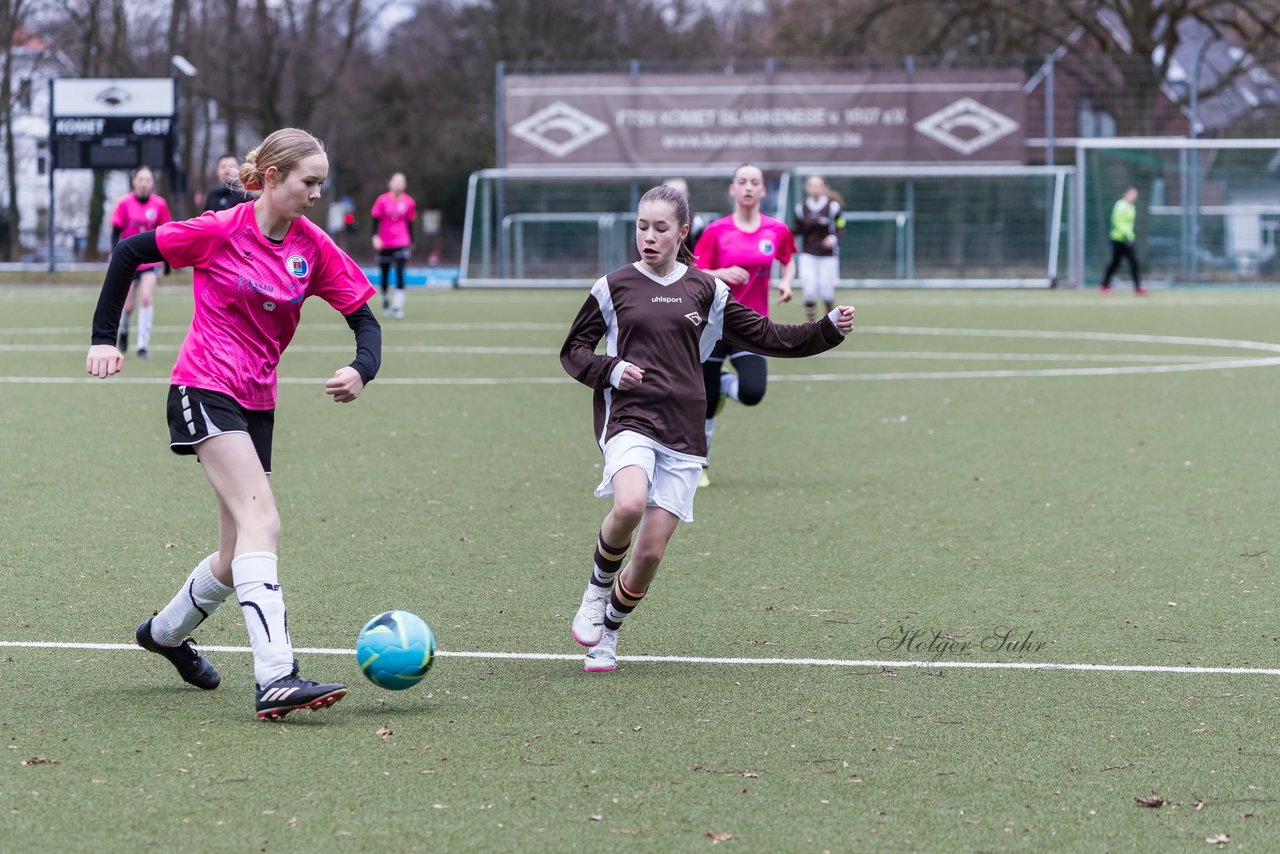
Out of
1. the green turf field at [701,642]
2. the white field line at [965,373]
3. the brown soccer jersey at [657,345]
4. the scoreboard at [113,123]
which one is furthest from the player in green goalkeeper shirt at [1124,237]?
the brown soccer jersey at [657,345]

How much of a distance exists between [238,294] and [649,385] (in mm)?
1416

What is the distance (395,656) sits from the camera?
5352 millimetres

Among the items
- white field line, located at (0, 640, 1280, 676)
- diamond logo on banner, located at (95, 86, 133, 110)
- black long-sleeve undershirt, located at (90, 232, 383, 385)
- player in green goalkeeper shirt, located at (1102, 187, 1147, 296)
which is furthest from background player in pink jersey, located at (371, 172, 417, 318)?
black long-sleeve undershirt, located at (90, 232, 383, 385)

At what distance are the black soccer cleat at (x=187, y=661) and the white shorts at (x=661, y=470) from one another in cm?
140

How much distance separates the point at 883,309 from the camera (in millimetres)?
28719

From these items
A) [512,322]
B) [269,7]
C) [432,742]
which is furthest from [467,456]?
[269,7]

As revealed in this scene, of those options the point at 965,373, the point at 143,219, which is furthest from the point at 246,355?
the point at 143,219

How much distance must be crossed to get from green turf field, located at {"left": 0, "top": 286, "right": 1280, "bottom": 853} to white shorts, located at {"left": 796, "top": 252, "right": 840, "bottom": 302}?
7502 mm

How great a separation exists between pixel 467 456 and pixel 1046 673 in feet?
20.5

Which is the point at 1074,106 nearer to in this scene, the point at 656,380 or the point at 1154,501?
the point at 1154,501

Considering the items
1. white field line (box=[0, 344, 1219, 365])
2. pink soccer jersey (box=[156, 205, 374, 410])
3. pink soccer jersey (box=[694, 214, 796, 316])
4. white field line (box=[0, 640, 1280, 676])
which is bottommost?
white field line (box=[0, 640, 1280, 676])

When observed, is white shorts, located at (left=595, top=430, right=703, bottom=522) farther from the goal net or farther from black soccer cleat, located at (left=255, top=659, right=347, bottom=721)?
the goal net

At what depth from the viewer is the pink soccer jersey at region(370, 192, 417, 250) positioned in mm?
25359

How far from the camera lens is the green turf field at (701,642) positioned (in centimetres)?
435
